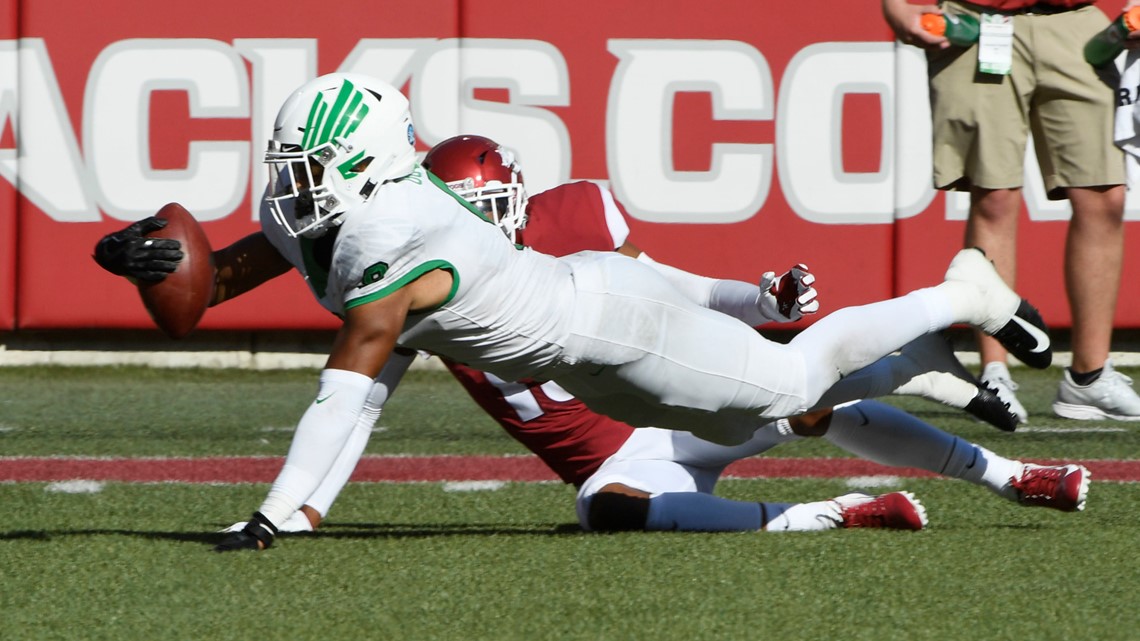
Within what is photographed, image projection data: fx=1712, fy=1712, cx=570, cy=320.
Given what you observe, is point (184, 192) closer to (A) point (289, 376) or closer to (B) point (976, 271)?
(A) point (289, 376)

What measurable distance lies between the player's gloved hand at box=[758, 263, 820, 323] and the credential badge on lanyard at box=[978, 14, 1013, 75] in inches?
58.4

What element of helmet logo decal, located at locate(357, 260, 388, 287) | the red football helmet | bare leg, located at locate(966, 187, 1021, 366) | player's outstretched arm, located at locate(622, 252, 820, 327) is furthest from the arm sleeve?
bare leg, located at locate(966, 187, 1021, 366)

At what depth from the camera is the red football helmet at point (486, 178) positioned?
348cm

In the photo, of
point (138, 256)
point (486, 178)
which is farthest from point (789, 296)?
point (138, 256)

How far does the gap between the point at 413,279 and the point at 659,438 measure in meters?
0.94

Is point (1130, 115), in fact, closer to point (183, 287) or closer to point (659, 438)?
point (659, 438)

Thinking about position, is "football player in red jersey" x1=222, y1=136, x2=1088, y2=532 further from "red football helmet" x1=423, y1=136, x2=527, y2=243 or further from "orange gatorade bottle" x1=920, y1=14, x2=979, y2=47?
"orange gatorade bottle" x1=920, y1=14, x2=979, y2=47

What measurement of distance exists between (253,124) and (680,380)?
3777 millimetres

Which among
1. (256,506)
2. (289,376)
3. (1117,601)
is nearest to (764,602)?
(1117,601)

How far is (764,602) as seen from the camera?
2.63 meters

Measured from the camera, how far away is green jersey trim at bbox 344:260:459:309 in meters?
2.86

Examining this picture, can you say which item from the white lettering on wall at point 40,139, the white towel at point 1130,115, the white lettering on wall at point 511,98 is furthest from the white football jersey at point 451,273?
the white lettering on wall at point 40,139

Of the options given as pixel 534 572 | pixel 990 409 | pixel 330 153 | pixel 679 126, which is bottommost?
pixel 534 572

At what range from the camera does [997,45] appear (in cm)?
472
